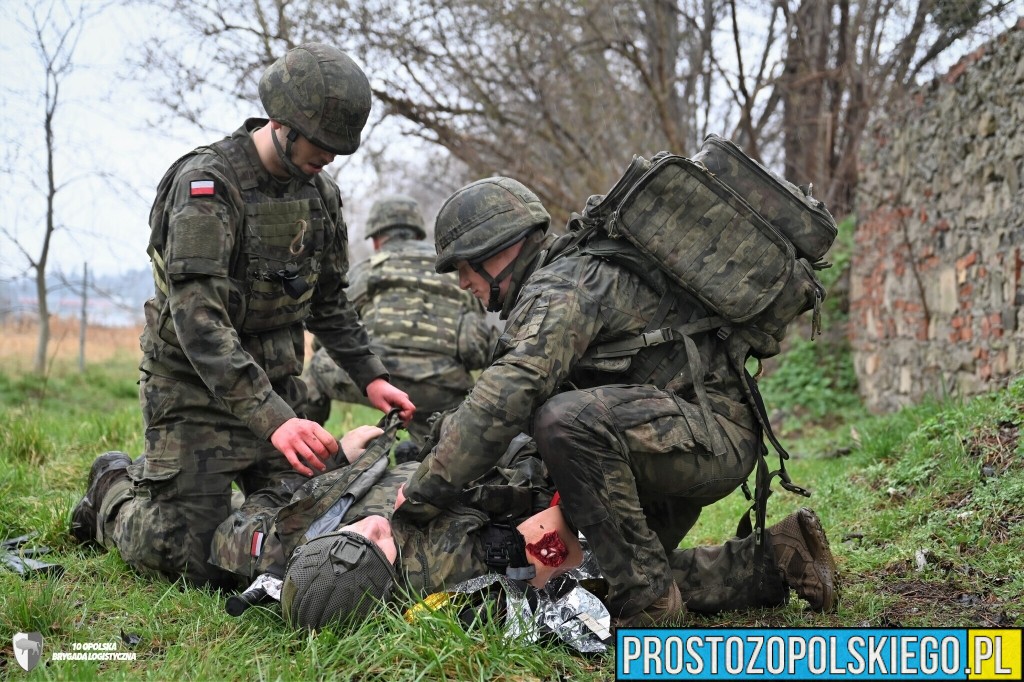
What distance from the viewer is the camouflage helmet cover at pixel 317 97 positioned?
11.3 ft

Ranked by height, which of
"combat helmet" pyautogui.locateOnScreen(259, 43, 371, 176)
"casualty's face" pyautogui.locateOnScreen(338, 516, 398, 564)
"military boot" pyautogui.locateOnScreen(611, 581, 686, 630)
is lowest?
"military boot" pyautogui.locateOnScreen(611, 581, 686, 630)

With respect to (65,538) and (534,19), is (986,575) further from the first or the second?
(534,19)

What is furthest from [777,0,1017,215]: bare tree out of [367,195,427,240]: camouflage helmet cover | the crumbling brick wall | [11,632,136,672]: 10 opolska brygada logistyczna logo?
[11,632,136,672]: 10 opolska brygada logistyczna logo

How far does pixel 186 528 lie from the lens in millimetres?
3609

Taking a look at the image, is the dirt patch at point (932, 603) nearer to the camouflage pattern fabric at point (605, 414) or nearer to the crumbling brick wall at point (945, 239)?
the camouflage pattern fabric at point (605, 414)

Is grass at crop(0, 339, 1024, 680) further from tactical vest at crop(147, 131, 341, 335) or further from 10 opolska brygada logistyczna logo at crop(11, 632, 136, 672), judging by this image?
tactical vest at crop(147, 131, 341, 335)

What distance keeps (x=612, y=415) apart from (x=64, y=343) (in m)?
12.9

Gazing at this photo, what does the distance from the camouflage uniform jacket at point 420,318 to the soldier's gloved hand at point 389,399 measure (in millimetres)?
1589

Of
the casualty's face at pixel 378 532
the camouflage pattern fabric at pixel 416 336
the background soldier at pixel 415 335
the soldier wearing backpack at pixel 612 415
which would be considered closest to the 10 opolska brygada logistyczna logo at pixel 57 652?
the casualty's face at pixel 378 532

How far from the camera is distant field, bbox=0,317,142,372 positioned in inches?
487

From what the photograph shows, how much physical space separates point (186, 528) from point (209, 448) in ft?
1.15

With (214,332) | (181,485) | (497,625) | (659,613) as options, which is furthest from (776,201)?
(181,485)

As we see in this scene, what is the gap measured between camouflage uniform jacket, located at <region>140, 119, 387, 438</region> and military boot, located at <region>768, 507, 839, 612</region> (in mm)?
1932

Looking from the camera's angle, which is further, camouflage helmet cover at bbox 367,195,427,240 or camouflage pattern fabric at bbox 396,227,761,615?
camouflage helmet cover at bbox 367,195,427,240
